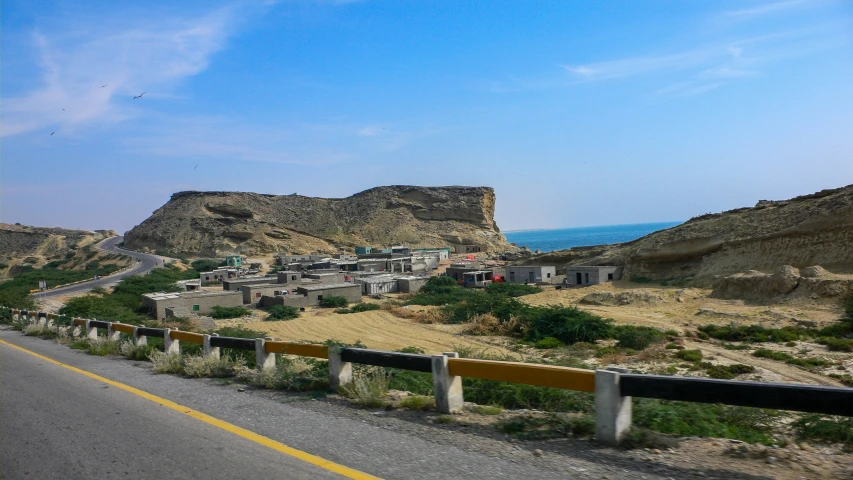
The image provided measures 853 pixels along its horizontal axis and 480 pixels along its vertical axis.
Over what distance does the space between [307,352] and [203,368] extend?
2588mm

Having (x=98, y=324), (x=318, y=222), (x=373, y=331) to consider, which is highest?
(x=318, y=222)

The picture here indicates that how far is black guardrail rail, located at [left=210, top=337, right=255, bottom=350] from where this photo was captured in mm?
10352

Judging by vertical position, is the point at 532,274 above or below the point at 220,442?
below

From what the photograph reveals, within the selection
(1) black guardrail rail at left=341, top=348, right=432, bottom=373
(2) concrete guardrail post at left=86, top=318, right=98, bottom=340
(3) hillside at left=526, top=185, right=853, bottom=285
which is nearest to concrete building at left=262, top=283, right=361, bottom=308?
(3) hillside at left=526, top=185, right=853, bottom=285

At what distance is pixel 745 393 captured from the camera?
534cm

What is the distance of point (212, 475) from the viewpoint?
209 inches

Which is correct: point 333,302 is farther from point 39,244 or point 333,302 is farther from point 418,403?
point 39,244

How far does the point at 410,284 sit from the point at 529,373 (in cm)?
4913

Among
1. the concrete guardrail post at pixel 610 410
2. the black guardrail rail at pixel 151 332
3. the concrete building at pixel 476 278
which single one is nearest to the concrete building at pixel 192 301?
the concrete building at pixel 476 278

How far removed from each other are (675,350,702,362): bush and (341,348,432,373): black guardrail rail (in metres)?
17.5

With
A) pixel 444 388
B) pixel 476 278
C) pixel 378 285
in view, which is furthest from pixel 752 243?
pixel 444 388

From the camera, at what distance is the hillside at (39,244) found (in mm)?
108756

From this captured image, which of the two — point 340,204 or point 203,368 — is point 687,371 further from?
point 340,204

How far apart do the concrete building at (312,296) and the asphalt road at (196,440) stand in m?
35.5
